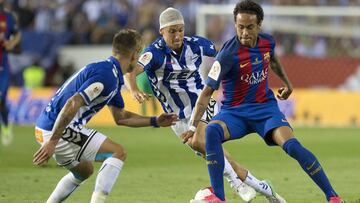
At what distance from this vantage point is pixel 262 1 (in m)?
29.1

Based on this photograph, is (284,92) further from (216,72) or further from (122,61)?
(122,61)

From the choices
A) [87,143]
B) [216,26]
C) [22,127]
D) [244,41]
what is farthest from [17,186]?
[216,26]

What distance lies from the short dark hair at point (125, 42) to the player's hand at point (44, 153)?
1.16m

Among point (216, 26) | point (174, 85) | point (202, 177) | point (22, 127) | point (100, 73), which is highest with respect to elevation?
point (100, 73)

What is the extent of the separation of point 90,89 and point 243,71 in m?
1.77

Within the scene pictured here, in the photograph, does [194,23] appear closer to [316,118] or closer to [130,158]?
[316,118]

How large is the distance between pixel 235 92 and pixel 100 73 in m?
1.63

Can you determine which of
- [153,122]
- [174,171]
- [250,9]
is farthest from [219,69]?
[174,171]

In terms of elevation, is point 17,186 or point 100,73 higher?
point 100,73

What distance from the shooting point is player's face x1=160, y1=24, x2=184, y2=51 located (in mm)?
11125

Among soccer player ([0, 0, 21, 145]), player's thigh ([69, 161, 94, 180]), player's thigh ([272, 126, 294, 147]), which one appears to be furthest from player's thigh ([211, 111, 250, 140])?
soccer player ([0, 0, 21, 145])

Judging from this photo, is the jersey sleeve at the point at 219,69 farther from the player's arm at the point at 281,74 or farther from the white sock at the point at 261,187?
the white sock at the point at 261,187

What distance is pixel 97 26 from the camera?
2977cm

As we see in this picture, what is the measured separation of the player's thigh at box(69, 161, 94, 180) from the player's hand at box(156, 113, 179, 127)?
0.83 meters
